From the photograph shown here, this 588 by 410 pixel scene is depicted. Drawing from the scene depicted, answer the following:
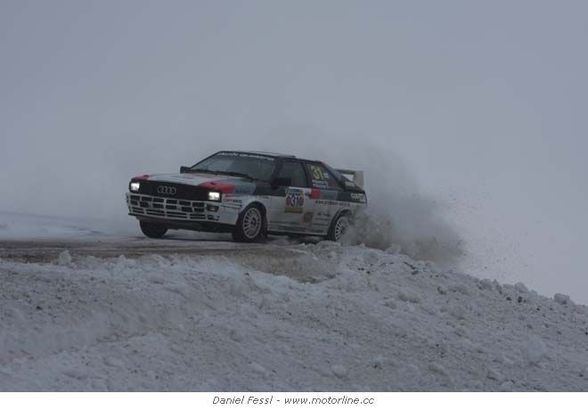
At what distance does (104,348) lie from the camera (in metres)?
A: 8.91

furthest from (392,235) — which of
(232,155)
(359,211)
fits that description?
(232,155)

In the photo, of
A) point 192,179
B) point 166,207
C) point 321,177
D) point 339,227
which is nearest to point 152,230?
point 166,207

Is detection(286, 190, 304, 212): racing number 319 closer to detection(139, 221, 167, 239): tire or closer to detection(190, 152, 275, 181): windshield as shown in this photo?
detection(190, 152, 275, 181): windshield

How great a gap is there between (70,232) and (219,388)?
11.5 metres

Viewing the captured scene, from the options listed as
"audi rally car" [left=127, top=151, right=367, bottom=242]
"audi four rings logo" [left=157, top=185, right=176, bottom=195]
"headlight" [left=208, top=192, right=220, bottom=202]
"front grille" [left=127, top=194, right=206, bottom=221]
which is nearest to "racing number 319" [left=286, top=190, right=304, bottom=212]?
"audi rally car" [left=127, top=151, right=367, bottom=242]

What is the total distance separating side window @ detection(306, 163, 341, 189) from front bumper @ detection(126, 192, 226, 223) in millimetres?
2391

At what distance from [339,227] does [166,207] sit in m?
3.23

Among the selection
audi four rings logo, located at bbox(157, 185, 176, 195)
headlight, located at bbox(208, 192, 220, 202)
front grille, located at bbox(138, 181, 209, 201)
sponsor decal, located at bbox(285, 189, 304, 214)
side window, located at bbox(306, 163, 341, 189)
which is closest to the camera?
headlight, located at bbox(208, 192, 220, 202)

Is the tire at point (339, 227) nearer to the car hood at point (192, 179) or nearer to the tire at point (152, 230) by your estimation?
the car hood at point (192, 179)

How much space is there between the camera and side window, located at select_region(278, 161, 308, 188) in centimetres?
1827

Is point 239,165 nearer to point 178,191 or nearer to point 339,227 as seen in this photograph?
point 178,191

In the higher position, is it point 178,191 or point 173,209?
point 178,191

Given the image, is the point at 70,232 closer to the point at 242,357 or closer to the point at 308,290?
the point at 308,290

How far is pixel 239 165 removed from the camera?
1830cm
